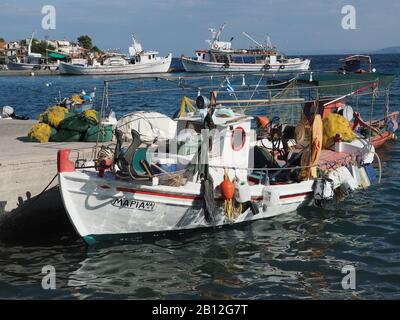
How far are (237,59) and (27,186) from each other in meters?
82.3

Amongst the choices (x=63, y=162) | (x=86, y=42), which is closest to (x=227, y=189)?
(x=63, y=162)

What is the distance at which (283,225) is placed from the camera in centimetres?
1305

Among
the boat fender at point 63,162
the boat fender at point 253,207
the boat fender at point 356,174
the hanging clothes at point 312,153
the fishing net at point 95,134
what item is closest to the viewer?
the boat fender at point 63,162

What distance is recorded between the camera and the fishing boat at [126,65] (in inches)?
3354

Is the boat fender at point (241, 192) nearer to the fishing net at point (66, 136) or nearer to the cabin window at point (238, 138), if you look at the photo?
the cabin window at point (238, 138)

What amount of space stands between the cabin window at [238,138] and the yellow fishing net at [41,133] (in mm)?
5714

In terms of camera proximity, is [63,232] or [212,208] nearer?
[212,208]

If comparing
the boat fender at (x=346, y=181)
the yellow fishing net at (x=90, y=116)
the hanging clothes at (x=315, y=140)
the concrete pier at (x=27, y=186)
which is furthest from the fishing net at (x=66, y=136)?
the boat fender at (x=346, y=181)

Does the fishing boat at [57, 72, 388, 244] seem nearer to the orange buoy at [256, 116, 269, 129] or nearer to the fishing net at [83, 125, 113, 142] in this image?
the fishing net at [83, 125, 113, 142]

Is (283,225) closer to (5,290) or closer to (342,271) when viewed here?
(342,271)

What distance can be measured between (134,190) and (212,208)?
170cm
